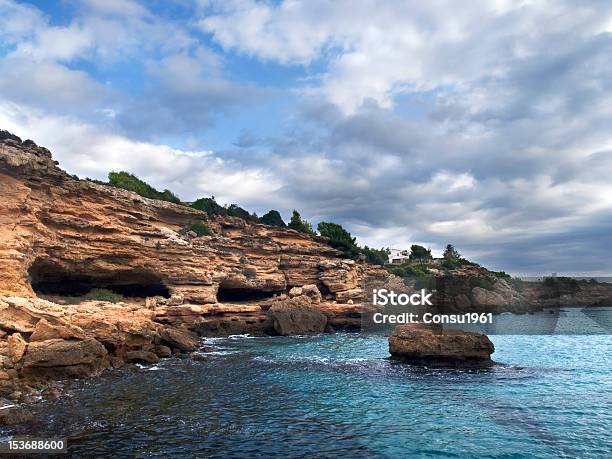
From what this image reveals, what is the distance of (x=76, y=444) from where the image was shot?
484 inches

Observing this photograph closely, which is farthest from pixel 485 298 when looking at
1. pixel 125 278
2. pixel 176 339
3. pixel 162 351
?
pixel 162 351

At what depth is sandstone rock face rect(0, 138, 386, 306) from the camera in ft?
97.5

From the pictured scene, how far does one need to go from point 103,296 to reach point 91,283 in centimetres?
231

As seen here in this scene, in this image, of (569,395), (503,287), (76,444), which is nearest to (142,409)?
(76,444)

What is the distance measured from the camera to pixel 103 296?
124 feet

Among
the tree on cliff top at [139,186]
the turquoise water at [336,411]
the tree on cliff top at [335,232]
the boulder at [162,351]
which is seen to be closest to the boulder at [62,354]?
the turquoise water at [336,411]

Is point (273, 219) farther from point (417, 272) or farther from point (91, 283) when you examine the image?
point (91, 283)

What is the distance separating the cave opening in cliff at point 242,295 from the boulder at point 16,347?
3182 cm

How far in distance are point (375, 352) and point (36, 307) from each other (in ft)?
77.7

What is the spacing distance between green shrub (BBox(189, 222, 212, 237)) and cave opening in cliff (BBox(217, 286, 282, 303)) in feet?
25.5

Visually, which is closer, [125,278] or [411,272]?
[125,278]

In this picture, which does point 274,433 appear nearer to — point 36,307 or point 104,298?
point 36,307

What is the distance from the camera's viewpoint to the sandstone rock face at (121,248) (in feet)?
97.5

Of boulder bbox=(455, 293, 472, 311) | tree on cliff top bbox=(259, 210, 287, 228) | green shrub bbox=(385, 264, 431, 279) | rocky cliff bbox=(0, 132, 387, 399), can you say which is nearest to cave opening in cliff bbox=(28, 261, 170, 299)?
rocky cliff bbox=(0, 132, 387, 399)
